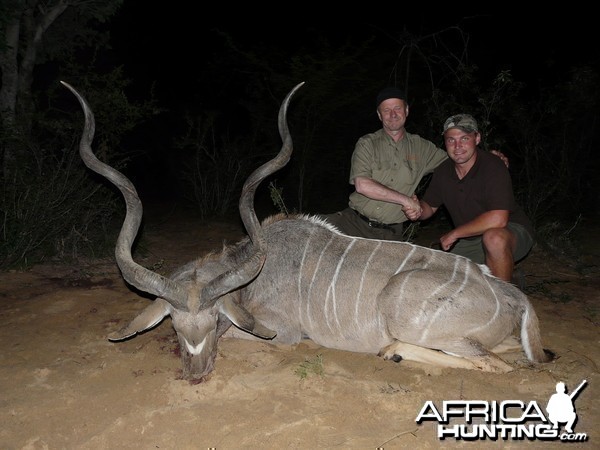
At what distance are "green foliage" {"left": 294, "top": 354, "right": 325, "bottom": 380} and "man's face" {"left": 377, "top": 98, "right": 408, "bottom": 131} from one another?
6.95ft

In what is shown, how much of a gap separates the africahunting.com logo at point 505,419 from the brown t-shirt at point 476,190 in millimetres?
1496

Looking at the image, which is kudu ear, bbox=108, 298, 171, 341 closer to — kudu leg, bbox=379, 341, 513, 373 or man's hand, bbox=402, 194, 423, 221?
kudu leg, bbox=379, 341, 513, 373

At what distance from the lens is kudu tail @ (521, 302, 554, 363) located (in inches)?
111

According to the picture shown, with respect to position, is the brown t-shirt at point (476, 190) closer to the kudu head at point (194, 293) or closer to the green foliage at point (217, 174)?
the kudu head at point (194, 293)

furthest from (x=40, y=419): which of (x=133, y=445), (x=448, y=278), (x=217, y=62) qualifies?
(x=217, y=62)

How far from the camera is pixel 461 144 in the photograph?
363 centimetres

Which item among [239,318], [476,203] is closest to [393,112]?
[476,203]

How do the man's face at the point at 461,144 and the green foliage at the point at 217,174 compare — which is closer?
the man's face at the point at 461,144

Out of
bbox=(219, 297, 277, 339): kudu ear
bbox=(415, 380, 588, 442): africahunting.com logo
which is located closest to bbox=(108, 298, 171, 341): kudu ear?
bbox=(219, 297, 277, 339): kudu ear

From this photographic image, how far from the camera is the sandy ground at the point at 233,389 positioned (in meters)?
2.22

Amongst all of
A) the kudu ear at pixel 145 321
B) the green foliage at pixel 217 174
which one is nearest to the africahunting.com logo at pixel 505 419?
the kudu ear at pixel 145 321

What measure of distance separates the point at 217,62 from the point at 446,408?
969 cm

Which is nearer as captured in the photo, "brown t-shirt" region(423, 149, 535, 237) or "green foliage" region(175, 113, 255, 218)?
"brown t-shirt" region(423, 149, 535, 237)

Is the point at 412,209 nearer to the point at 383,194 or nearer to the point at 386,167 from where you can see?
the point at 383,194
